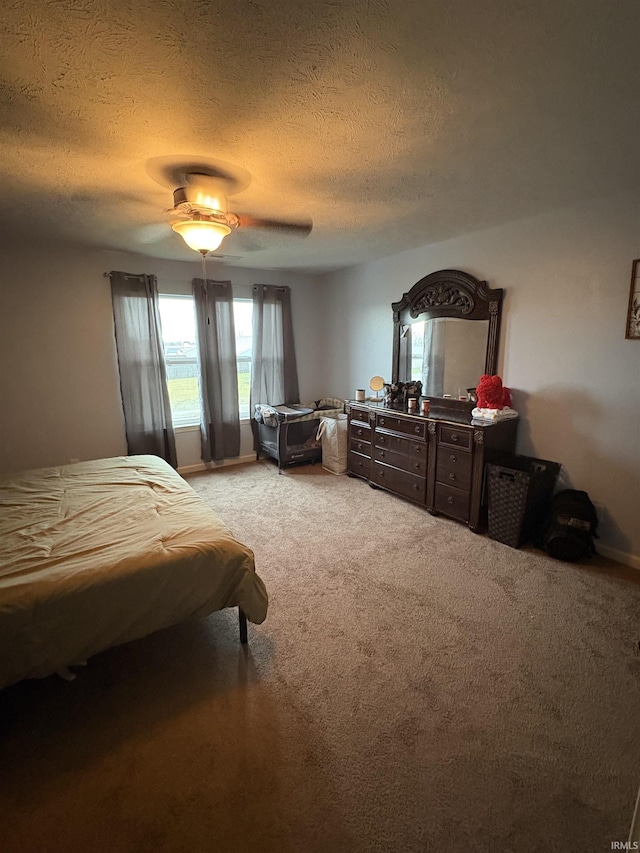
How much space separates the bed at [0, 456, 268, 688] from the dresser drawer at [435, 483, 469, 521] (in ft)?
6.31

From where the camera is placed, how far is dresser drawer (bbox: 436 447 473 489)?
120 inches

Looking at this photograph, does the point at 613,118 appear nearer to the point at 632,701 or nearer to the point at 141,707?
the point at 632,701

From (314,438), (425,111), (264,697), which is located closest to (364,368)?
(314,438)

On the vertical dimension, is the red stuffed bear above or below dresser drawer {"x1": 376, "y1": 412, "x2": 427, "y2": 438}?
above

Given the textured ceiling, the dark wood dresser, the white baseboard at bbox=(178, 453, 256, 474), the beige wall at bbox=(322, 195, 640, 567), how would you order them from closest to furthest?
the textured ceiling → the beige wall at bbox=(322, 195, 640, 567) → the dark wood dresser → the white baseboard at bbox=(178, 453, 256, 474)

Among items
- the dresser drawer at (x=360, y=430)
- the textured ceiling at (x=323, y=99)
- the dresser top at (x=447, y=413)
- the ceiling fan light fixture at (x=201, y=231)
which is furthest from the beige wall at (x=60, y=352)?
the dresser top at (x=447, y=413)

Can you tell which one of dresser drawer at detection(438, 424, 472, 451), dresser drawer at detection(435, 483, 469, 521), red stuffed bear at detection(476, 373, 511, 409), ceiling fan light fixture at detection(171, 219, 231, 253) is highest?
ceiling fan light fixture at detection(171, 219, 231, 253)

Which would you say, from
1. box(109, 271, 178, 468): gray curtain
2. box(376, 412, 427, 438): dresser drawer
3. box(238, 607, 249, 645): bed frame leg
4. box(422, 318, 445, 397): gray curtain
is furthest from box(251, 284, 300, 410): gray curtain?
box(238, 607, 249, 645): bed frame leg

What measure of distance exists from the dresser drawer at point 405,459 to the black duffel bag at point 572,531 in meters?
1.05

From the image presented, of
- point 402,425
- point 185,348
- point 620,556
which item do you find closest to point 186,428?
point 185,348

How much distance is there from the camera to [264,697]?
167 centimetres

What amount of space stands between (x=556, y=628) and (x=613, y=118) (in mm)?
2431

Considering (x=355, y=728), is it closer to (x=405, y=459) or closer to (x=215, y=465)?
(x=405, y=459)

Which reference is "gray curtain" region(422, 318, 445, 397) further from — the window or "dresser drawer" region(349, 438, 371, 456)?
the window
